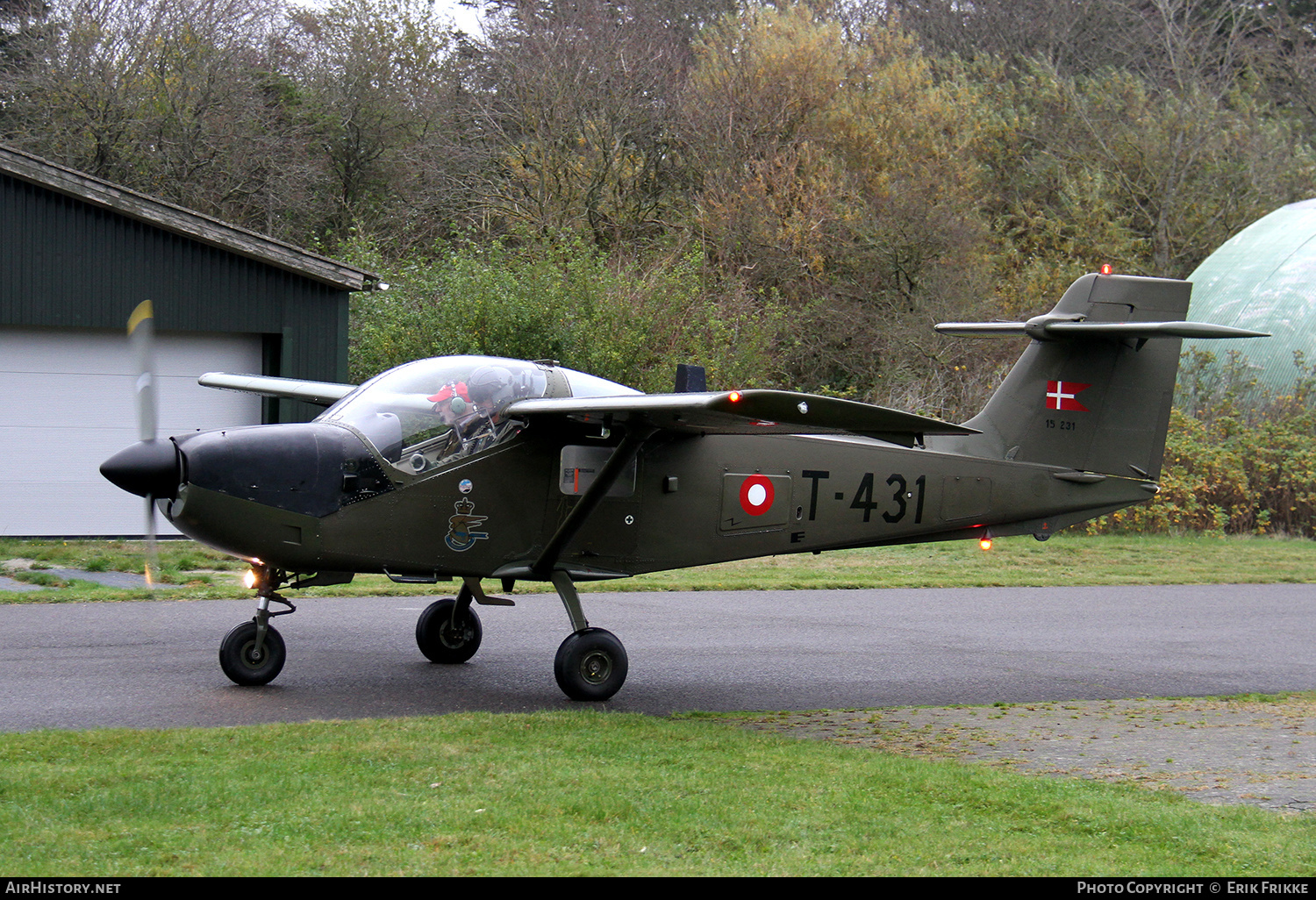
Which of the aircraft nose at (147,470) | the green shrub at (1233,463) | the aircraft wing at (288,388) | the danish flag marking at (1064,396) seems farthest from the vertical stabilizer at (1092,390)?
the green shrub at (1233,463)

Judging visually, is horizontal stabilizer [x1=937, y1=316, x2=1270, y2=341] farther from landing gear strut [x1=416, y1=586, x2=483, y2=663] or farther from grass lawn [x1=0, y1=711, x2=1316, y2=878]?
landing gear strut [x1=416, y1=586, x2=483, y2=663]

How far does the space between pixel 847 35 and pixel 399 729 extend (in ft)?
96.6

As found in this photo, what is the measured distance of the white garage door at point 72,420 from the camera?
16547mm

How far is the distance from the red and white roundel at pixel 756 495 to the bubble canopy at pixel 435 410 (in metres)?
1.70

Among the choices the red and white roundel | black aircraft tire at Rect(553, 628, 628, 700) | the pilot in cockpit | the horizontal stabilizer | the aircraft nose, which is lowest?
black aircraft tire at Rect(553, 628, 628, 700)

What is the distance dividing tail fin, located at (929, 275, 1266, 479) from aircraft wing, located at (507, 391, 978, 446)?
2104 mm

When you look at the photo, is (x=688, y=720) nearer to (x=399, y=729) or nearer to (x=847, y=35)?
(x=399, y=729)

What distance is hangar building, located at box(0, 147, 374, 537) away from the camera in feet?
53.8

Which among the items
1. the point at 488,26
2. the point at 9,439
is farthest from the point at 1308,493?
the point at 488,26

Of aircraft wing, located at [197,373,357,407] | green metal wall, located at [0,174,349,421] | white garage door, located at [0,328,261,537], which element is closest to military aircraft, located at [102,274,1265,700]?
aircraft wing, located at [197,373,357,407]

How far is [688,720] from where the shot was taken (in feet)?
25.0

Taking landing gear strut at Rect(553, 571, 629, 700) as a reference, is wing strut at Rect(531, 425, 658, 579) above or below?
above

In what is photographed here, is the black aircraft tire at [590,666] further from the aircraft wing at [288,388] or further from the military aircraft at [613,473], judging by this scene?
the aircraft wing at [288,388]

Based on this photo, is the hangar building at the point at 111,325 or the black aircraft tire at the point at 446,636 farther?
the hangar building at the point at 111,325
